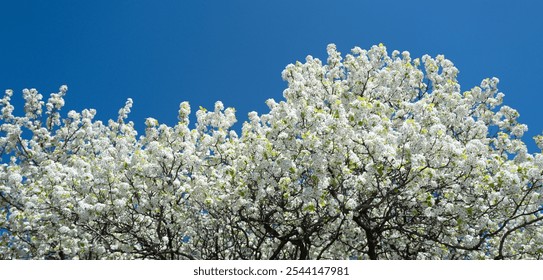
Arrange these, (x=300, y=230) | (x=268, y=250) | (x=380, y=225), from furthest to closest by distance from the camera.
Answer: (x=268, y=250) → (x=380, y=225) → (x=300, y=230)

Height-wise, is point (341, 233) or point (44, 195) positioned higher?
point (44, 195)

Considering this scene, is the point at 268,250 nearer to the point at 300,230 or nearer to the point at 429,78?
the point at 300,230

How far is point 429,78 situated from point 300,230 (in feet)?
28.0

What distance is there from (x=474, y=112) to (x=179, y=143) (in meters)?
10.7

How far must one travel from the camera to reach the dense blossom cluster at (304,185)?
10.9 metres

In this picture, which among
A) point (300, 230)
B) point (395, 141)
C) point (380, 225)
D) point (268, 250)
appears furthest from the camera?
point (268, 250)

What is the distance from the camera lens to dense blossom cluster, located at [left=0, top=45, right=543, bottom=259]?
10.9 metres

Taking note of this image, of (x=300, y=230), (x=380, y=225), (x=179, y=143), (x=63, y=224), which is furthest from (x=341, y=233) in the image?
(x=63, y=224)

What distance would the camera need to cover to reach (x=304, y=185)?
11.6 metres

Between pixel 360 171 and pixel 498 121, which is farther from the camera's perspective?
pixel 498 121

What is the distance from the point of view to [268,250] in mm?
16406

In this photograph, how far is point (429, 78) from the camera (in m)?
17.3

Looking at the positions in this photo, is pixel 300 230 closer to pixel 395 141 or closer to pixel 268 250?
pixel 395 141

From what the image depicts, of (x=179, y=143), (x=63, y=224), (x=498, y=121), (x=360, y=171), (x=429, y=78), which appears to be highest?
(x=429, y=78)
